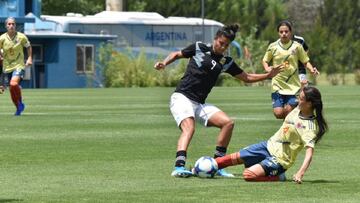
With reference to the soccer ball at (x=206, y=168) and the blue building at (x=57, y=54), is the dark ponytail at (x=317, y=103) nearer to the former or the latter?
the soccer ball at (x=206, y=168)

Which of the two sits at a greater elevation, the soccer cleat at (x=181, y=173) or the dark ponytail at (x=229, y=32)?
the dark ponytail at (x=229, y=32)

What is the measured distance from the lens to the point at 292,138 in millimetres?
13406

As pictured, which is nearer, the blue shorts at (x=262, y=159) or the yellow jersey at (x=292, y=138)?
the yellow jersey at (x=292, y=138)

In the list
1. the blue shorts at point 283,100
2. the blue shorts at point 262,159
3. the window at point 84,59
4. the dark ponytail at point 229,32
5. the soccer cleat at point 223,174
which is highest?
the dark ponytail at point 229,32

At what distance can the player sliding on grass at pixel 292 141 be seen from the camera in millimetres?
13141

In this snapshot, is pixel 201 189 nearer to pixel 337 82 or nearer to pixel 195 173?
pixel 195 173

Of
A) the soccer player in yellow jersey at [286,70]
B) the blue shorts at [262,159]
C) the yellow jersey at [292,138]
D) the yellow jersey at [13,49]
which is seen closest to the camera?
the yellow jersey at [292,138]

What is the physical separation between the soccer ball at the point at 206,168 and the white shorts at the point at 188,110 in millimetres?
727

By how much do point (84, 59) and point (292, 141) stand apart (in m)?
53.2

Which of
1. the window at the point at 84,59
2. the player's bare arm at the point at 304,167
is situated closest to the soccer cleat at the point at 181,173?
the player's bare arm at the point at 304,167

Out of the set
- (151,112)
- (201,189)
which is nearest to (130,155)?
(201,189)

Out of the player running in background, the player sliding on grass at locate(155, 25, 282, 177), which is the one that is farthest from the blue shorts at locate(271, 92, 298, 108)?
the player sliding on grass at locate(155, 25, 282, 177)

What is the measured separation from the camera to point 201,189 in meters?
12.6

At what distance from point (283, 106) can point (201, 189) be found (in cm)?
717
